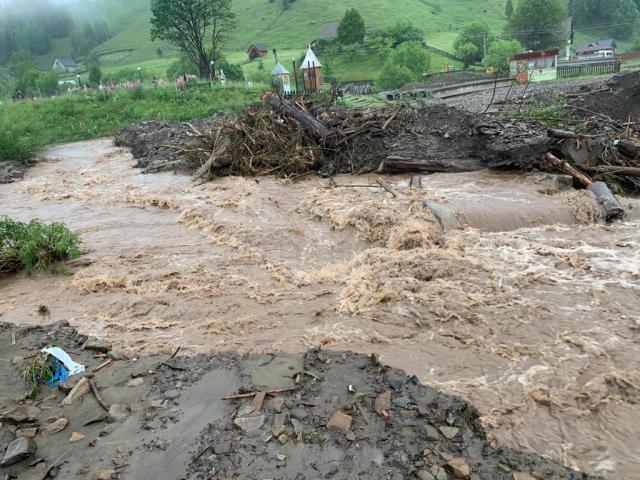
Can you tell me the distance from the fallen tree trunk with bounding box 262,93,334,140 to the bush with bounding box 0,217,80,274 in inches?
315

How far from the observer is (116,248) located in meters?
9.85

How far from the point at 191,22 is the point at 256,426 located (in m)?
47.1

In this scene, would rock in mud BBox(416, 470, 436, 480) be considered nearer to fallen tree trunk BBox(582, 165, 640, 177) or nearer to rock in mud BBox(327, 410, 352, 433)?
rock in mud BBox(327, 410, 352, 433)

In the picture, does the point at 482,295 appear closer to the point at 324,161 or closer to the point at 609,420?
the point at 609,420

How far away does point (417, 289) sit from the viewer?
7.05 meters

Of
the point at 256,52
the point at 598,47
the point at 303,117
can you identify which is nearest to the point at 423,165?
the point at 303,117

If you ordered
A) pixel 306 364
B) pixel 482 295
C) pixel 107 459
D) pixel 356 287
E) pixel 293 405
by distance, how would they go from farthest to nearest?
pixel 356 287, pixel 482 295, pixel 306 364, pixel 293 405, pixel 107 459

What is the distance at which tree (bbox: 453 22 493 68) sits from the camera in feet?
186

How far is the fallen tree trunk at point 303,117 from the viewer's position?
14.7m

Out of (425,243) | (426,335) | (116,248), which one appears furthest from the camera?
(116,248)

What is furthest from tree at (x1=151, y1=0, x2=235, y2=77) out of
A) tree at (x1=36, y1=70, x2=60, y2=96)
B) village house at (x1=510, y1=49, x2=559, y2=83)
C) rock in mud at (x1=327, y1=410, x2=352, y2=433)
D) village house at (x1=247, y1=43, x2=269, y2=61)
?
A: rock in mud at (x1=327, y1=410, x2=352, y2=433)

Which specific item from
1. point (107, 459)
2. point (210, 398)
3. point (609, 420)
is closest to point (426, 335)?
point (609, 420)

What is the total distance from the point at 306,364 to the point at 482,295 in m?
2.99

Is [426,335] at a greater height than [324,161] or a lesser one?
lesser
